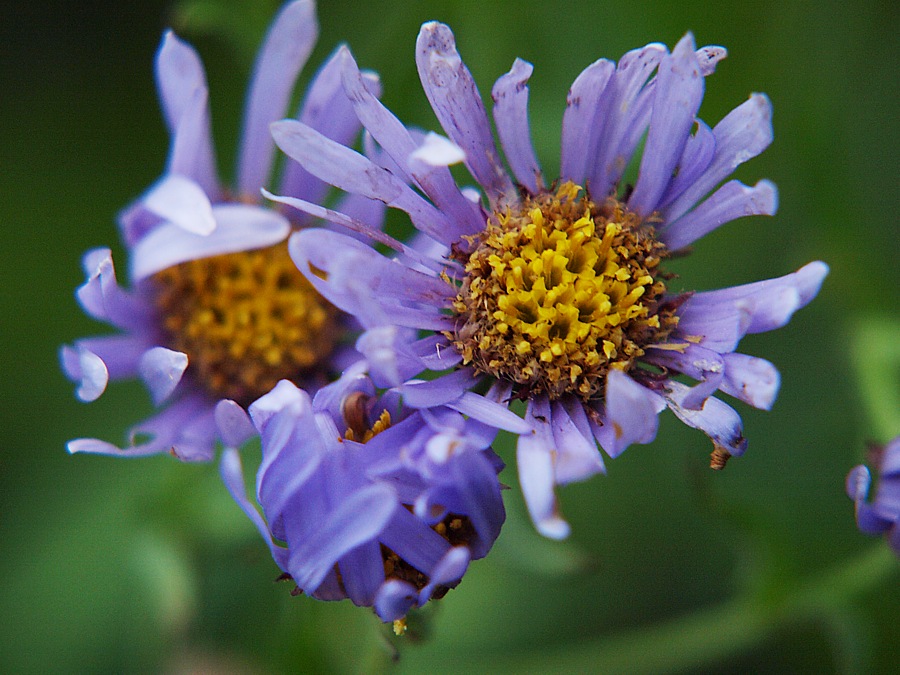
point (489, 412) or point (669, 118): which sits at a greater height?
point (669, 118)

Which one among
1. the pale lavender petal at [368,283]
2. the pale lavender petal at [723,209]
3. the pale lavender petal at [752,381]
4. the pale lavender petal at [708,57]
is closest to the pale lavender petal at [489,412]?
the pale lavender petal at [368,283]

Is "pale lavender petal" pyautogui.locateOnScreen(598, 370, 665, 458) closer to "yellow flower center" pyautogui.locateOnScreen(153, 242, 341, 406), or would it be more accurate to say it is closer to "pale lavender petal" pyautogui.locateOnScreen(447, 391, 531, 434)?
"pale lavender petal" pyautogui.locateOnScreen(447, 391, 531, 434)

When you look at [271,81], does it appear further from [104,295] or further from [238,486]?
[238,486]

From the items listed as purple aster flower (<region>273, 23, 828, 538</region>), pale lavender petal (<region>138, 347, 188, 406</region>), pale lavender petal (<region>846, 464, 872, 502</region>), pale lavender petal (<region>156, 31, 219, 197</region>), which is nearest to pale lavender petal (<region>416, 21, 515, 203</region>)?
purple aster flower (<region>273, 23, 828, 538</region>)

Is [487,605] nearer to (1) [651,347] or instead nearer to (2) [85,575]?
(2) [85,575]

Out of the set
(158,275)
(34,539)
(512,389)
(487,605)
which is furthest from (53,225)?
(512,389)

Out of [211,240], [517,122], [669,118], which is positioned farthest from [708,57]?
[211,240]
